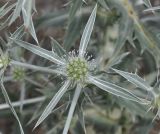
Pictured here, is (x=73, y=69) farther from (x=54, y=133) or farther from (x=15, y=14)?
(x=54, y=133)

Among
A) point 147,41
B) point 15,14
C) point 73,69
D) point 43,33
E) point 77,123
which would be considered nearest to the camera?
point 15,14

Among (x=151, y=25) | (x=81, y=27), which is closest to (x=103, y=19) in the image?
(x=81, y=27)

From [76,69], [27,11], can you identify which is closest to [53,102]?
[76,69]

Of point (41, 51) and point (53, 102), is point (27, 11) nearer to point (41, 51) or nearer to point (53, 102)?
point (41, 51)

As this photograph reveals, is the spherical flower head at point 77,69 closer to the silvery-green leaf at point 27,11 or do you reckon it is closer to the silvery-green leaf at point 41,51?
the silvery-green leaf at point 41,51

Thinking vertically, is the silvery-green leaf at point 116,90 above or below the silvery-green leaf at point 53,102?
below

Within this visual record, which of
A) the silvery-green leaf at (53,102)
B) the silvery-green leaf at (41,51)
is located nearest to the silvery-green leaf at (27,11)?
the silvery-green leaf at (41,51)
